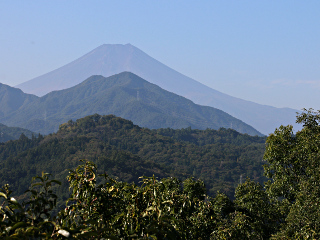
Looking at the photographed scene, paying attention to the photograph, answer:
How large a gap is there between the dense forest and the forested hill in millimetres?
90974

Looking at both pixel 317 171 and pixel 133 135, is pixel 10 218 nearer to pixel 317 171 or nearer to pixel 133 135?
pixel 317 171

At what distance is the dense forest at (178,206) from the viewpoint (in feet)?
13.4

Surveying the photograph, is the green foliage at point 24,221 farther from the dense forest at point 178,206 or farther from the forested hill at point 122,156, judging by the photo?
the forested hill at point 122,156

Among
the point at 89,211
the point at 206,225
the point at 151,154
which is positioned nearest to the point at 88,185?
the point at 89,211

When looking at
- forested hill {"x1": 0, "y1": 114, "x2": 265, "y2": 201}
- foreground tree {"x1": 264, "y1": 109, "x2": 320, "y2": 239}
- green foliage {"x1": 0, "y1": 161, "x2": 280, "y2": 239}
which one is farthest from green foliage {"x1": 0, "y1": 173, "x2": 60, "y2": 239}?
forested hill {"x1": 0, "y1": 114, "x2": 265, "y2": 201}

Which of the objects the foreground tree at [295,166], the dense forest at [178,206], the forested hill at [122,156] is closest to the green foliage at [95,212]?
the dense forest at [178,206]

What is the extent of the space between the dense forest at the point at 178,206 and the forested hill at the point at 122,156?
91.0 m

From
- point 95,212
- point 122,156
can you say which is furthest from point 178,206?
point 122,156

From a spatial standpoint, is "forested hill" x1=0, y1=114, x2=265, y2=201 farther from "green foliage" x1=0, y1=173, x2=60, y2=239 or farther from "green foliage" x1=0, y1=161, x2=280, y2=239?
"green foliage" x1=0, y1=173, x2=60, y2=239

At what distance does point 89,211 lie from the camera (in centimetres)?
531

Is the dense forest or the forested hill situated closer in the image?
the dense forest

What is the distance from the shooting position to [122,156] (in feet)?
414

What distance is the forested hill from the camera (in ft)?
385

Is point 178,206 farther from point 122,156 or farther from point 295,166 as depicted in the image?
point 122,156
